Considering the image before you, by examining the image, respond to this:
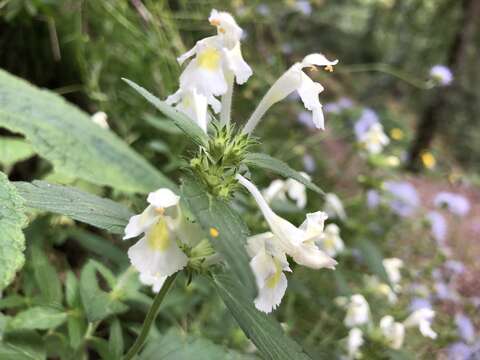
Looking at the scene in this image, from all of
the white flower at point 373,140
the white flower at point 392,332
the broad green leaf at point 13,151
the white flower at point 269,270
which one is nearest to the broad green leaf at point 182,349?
the white flower at point 269,270

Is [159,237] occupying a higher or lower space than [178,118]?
lower

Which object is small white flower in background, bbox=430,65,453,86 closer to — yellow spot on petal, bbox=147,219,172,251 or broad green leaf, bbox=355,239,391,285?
broad green leaf, bbox=355,239,391,285

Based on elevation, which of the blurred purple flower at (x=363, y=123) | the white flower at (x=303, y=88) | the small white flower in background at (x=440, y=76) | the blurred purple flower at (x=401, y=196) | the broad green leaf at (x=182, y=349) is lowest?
the blurred purple flower at (x=401, y=196)

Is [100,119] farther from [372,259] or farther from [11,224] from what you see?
[372,259]

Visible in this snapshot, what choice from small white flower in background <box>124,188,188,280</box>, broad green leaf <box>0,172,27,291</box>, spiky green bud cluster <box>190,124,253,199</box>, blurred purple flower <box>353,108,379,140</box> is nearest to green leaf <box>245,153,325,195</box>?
spiky green bud cluster <box>190,124,253,199</box>

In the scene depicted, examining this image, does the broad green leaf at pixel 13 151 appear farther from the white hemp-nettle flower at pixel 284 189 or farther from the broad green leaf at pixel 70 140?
the white hemp-nettle flower at pixel 284 189

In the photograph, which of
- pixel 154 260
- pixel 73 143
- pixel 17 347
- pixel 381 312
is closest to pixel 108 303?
pixel 17 347

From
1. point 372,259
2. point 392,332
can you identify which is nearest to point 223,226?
point 392,332
